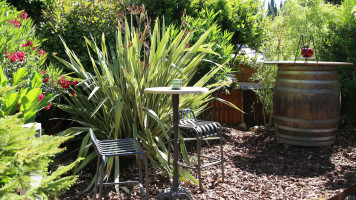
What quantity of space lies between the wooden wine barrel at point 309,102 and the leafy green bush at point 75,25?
7.43ft

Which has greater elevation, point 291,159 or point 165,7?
point 165,7

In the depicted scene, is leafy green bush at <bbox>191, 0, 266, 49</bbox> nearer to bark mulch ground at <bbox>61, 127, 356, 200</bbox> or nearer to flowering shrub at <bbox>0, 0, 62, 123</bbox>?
bark mulch ground at <bbox>61, 127, 356, 200</bbox>

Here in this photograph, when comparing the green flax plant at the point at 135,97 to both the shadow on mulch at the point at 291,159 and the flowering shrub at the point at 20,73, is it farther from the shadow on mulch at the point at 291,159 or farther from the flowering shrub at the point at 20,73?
the shadow on mulch at the point at 291,159

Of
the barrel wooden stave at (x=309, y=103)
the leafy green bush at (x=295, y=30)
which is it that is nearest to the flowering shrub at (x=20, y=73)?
the barrel wooden stave at (x=309, y=103)

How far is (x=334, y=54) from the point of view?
5336 mm

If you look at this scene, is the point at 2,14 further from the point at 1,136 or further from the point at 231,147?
the point at 231,147

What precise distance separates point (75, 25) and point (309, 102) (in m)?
2.97

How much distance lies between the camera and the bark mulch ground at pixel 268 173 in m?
2.94

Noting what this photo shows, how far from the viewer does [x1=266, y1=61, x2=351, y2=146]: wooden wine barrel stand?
4.10 metres

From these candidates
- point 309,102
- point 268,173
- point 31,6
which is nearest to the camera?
point 268,173

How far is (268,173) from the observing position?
3.54m

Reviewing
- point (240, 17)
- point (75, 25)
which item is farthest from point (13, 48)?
point (240, 17)

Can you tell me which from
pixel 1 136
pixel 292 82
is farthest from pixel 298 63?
pixel 1 136

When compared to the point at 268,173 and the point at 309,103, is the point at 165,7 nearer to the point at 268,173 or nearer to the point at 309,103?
the point at 309,103
